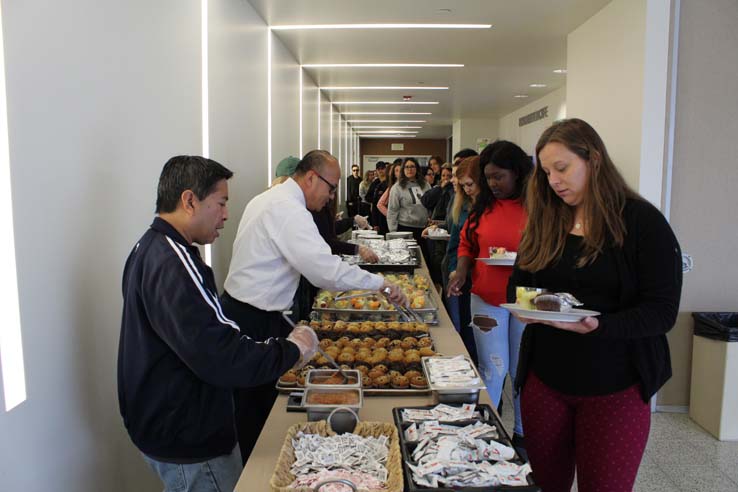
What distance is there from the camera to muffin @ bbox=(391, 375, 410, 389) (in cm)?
180

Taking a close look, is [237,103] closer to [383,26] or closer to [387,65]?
[383,26]

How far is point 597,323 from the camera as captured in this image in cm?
143

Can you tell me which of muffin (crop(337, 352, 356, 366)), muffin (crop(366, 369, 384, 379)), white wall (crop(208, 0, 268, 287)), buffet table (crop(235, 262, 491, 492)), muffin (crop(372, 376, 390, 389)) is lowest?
buffet table (crop(235, 262, 491, 492))

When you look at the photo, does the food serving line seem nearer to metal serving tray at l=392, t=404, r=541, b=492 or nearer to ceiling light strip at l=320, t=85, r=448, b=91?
metal serving tray at l=392, t=404, r=541, b=492

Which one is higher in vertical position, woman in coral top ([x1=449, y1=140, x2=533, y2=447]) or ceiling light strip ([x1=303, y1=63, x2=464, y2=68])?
ceiling light strip ([x1=303, y1=63, x2=464, y2=68])

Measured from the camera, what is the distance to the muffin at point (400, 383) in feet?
5.91

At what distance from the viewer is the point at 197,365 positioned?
132 cm

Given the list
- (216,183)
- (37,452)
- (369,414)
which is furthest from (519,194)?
(37,452)

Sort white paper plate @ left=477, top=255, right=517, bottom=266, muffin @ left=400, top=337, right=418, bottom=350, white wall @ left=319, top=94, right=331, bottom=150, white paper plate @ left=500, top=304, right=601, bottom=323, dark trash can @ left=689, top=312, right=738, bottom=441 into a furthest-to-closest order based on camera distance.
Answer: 1. white wall @ left=319, top=94, right=331, bottom=150
2. dark trash can @ left=689, top=312, right=738, bottom=441
3. white paper plate @ left=477, top=255, right=517, bottom=266
4. muffin @ left=400, top=337, right=418, bottom=350
5. white paper plate @ left=500, top=304, right=601, bottom=323

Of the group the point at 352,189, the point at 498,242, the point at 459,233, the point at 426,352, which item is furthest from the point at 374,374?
the point at 352,189

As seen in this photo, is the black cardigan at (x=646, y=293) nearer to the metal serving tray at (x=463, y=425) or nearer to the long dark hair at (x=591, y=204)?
the long dark hair at (x=591, y=204)

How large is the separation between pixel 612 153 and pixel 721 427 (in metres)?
1.93

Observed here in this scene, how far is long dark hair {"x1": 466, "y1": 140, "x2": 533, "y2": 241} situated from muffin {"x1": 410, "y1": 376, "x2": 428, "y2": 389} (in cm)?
109

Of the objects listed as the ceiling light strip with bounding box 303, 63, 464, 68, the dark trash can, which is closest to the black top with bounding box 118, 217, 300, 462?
the dark trash can
